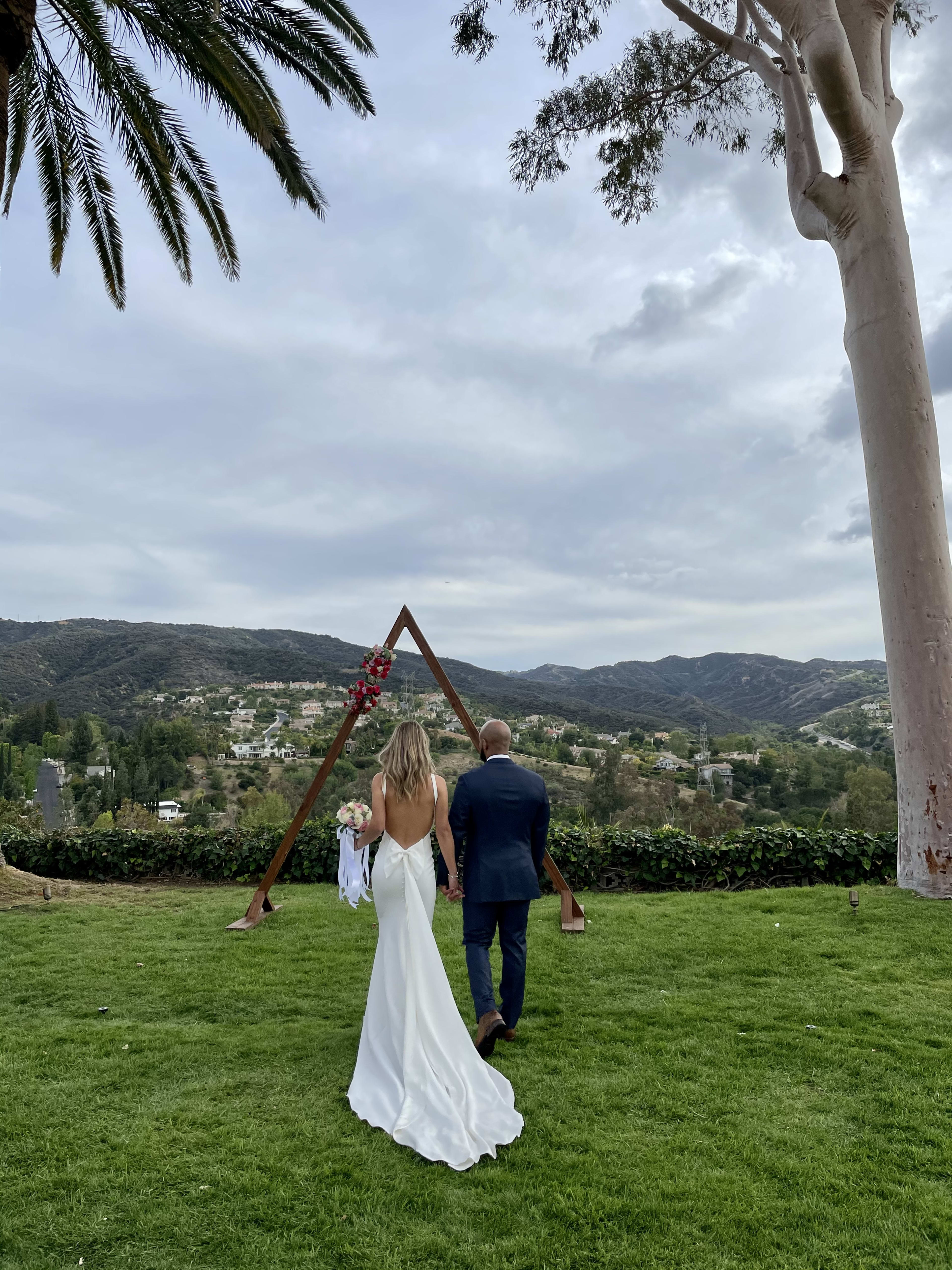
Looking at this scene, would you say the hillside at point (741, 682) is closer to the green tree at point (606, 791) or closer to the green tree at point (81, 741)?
the green tree at point (606, 791)

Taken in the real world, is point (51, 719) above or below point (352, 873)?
above

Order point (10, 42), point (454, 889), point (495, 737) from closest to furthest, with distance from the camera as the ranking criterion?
point (10, 42) < point (454, 889) < point (495, 737)

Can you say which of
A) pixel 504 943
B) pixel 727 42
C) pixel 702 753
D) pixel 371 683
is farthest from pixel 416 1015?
pixel 702 753

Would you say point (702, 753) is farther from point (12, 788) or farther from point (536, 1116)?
point (536, 1116)

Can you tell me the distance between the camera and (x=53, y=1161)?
3346 millimetres

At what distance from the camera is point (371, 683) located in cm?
759

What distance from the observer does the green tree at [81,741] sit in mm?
28906

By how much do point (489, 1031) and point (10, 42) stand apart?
6.73m

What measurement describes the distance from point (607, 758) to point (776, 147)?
16.1m

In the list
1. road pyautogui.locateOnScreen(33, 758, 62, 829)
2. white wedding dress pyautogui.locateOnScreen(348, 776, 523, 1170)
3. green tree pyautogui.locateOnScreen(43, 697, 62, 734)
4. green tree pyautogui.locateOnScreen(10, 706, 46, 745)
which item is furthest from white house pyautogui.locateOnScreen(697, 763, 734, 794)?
green tree pyautogui.locateOnScreen(10, 706, 46, 745)

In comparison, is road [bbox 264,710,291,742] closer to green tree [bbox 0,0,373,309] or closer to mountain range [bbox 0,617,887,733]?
mountain range [bbox 0,617,887,733]

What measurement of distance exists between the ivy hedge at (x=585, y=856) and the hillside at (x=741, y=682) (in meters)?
29.1

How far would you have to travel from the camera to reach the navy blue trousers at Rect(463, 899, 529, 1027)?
4.85 meters

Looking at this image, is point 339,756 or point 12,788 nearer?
point 339,756
